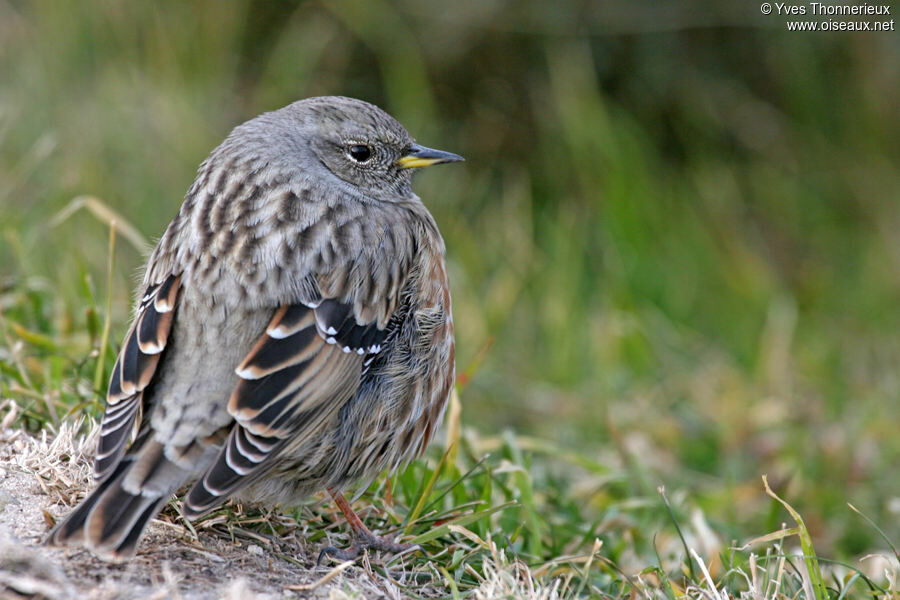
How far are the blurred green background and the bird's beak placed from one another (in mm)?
2356

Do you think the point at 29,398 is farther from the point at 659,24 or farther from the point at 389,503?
the point at 659,24

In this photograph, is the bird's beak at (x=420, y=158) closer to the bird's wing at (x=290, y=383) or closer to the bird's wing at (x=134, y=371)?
the bird's wing at (x=290, y=383)

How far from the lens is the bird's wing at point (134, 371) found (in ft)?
12.3

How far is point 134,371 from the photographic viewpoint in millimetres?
3939

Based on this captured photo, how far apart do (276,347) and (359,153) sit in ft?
4.42

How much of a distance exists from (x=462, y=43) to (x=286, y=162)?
518cm

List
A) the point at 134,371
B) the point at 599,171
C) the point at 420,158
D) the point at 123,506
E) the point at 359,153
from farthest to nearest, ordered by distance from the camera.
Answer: the point at 599,171
the point at 420,158
the point at 359,153
the point at 134,371
the point at 123,506

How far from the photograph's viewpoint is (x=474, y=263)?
8711 millimetres

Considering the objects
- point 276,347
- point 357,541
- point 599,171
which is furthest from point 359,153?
point 599,171

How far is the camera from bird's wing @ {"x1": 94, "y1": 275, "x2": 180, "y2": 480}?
375 cm

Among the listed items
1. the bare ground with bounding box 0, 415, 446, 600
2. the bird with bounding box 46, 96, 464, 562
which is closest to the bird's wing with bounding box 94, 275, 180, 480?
the bird with bounding box 46, 96, 464, 562

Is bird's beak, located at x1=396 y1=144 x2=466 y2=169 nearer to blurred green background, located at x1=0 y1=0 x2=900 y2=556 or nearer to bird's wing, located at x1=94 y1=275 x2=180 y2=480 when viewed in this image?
bird's wing, located at x1=94 y1=275 x2=180 y2=480

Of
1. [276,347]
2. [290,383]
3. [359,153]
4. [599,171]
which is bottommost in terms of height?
[290,383]

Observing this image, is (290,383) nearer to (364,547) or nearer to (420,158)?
(364,547)
